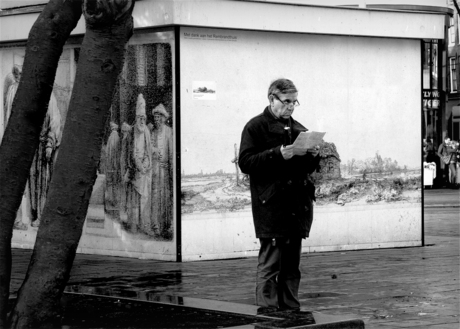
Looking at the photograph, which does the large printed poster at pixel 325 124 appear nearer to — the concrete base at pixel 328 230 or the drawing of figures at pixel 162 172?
the concrete base at pixel 328 230

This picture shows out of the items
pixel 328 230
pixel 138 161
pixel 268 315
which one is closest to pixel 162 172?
pixel 138 161

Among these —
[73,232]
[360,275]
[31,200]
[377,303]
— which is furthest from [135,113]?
[73,232]

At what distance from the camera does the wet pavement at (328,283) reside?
7.54 metres

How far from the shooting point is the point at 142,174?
1253 centimetres

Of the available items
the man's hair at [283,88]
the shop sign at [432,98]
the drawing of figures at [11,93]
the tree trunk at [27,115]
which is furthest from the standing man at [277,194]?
the shop sign at [432,98]

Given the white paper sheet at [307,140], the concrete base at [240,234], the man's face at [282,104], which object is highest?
the man's face at [282,104]

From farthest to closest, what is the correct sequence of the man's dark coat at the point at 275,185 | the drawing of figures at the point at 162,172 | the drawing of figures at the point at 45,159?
1. the drawing of figures at the point at 45,159
2. the drawing of figures at the point at 162,172
3. the man's dark coat at the point at 275,185

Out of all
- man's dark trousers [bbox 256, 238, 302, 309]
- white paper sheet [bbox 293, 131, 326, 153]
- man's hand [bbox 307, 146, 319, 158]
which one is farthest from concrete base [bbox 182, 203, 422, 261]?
white paper sheet [bbox 293, 131, 326, 153]

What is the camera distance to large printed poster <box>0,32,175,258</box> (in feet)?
40.3

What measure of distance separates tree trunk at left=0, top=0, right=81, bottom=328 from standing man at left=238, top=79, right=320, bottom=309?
1.65 m

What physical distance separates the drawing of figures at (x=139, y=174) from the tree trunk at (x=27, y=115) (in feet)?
19.9

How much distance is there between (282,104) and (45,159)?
7.05 metres

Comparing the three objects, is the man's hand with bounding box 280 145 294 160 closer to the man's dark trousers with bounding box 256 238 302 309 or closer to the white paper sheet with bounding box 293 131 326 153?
the white paper sheet with bounding box 293 131 326 153

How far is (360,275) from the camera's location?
10867mm
